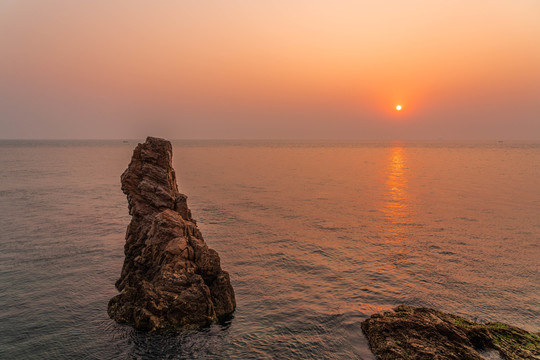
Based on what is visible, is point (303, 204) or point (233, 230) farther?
point (303, 204)

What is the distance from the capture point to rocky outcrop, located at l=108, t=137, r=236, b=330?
17.0 m

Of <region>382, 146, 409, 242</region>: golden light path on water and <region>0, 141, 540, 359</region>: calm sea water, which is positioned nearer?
<region>0, 141, 540, 359</region>: calm sea water

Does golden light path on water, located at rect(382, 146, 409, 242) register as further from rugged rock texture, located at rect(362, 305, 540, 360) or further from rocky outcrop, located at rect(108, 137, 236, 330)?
rocky outcrop, located at rect(108, 137, 236, 330)

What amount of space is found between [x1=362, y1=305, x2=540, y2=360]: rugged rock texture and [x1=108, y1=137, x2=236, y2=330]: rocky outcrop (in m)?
8.33

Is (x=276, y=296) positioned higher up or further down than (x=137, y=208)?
further down

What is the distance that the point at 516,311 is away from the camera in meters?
19.5

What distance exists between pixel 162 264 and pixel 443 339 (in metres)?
14.3

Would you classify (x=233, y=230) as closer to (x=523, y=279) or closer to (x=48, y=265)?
(x=48, y=265)

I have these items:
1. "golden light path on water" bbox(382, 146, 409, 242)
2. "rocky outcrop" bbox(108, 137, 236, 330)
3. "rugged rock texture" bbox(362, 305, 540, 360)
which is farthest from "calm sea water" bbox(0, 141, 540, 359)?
"rugged rock texture" bbox(362, 305, 540, 360)

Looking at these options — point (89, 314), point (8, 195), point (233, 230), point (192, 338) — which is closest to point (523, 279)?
point (192, 338)

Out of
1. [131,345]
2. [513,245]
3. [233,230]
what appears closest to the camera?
[131,345]

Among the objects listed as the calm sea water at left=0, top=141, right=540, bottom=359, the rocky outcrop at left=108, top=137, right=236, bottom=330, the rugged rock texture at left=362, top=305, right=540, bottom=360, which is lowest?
the calm sea water at left=0, top=141, right=540, bottom=359

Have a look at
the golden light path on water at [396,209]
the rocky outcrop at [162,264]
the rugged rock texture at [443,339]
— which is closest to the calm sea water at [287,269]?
the golden light path on water at [396,209]

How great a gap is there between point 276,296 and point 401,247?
15809 millimetres
